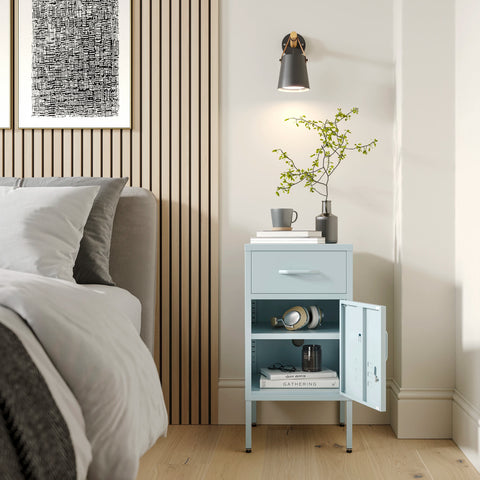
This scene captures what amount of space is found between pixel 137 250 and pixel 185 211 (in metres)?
0.32

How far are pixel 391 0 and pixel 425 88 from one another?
1.55 feet

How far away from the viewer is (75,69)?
2.53 metres

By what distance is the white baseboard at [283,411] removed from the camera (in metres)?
2.48

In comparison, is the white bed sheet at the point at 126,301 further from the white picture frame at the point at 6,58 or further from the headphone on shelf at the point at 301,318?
the white picture frame at the point at 6,58

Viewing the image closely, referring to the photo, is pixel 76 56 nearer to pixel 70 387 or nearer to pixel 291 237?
pixel 291 237

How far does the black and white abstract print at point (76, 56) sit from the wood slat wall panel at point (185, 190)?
0.16 m

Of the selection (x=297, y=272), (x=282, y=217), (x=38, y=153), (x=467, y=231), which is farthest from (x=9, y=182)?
(x=467, y=231)

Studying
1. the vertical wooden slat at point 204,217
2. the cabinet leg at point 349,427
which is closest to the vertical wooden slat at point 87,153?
the vertical wooden slat at point 204,217

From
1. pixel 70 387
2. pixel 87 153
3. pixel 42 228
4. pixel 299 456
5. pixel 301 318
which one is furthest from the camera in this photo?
pixel 87 153

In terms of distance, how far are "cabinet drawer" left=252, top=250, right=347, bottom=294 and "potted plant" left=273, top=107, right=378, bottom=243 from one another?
28 centimetres

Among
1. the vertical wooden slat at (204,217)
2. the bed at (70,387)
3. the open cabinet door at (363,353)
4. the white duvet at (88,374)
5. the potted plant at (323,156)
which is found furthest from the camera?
the vertical wooden slat at (204,217)

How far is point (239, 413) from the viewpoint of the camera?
2.50m

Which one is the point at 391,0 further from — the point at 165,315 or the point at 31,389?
the point at 31,389

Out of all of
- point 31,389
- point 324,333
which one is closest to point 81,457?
point 31,389
